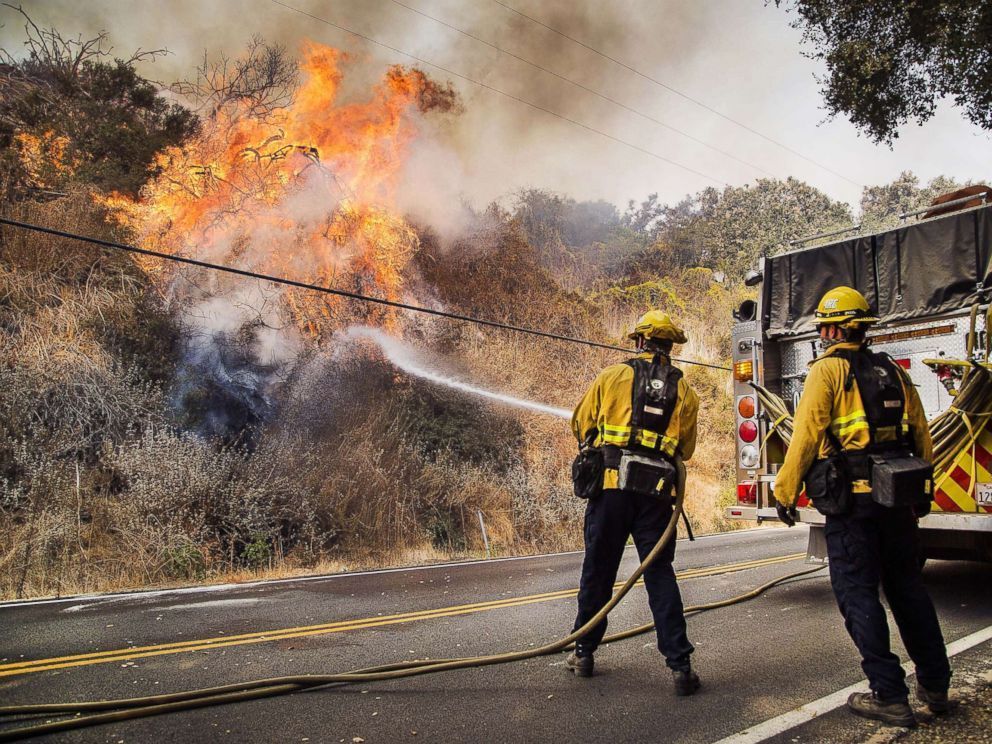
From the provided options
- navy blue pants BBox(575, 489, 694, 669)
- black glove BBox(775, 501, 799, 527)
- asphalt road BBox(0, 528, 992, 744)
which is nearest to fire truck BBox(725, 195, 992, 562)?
Answer: asphalt road BBox(0, 528, 992, 744)

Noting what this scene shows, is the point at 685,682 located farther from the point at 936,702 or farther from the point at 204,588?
the point at 204,588

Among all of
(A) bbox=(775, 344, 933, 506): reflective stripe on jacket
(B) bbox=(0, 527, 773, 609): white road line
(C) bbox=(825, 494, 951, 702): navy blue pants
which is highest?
(A) bbox=(775, 344, 933, 506): reflective stripe on jacket

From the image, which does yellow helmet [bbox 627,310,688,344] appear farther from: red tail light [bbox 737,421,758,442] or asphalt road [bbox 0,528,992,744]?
red tail light [bbox 737,421,758,442]

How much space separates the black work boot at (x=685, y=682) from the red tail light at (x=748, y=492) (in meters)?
3.34

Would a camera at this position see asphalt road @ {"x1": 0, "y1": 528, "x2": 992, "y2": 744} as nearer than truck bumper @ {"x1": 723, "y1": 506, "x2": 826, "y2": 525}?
Yes

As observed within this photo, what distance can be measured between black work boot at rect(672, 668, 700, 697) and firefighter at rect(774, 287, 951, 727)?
2.39 feet

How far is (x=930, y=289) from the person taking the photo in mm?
6715

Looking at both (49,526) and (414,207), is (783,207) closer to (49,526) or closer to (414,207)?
(414,207)

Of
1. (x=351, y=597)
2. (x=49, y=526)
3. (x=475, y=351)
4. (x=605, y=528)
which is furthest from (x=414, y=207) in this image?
(x=605, y=528)

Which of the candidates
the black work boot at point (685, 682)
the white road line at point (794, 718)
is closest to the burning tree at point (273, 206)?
the black work boot at point (685, 682)

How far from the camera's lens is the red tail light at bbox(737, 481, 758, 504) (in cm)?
732

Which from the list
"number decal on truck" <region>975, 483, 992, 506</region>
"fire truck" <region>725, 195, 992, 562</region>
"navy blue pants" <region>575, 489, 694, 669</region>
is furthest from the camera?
"fire truck" <region>725, 195, 992, 562</region>

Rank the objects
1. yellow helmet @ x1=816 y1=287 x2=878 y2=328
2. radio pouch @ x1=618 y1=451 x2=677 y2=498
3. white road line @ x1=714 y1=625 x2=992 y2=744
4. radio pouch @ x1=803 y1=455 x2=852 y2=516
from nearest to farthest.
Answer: white road line @ x1=714 y1=625 x2=992 y2=744 < radio pouch @ x1=803 y1=455 x2=852 y2=516 < yellow helmet @ x1=816 y1=287 x2=878 y2=328 < radio pouch @ x1=618 y1=451 x2=677 y2=498

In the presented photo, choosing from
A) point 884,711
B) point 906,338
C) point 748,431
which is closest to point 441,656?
point 884,711
